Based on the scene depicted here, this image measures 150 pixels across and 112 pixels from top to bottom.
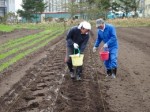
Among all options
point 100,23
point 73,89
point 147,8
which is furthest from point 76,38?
point 147,8

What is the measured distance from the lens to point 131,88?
1042 centimetres

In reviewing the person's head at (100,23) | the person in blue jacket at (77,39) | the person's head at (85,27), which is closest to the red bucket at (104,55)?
the person in blue jacket at (77,39)

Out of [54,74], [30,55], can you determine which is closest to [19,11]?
[30,55]

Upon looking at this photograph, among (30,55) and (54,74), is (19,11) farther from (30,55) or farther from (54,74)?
(54,74)

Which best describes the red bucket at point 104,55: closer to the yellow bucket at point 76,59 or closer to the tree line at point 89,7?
the yellow bucket at point 76,59

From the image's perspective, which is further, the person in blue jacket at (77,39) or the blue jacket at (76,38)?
the blue jacket at (76,38)

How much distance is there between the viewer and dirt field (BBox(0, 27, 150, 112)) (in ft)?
27.6

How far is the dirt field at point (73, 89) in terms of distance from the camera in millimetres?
8406

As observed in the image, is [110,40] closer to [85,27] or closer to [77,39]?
[77,39]

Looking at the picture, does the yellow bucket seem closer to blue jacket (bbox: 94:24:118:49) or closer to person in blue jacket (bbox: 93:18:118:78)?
person in blue jacket (bbox: 93:18:118:78)

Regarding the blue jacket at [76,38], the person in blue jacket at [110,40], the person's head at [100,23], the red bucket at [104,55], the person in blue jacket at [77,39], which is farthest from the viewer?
the red bucket at [104,55]

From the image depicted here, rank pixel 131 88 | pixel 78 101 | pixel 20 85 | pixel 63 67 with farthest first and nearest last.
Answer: pixel 63 67, pixel 20 85, pixel 131 88, pixel 78 101

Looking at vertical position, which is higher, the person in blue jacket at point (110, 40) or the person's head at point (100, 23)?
the person's head at point (100, 23)

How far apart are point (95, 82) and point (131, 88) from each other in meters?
1.27
